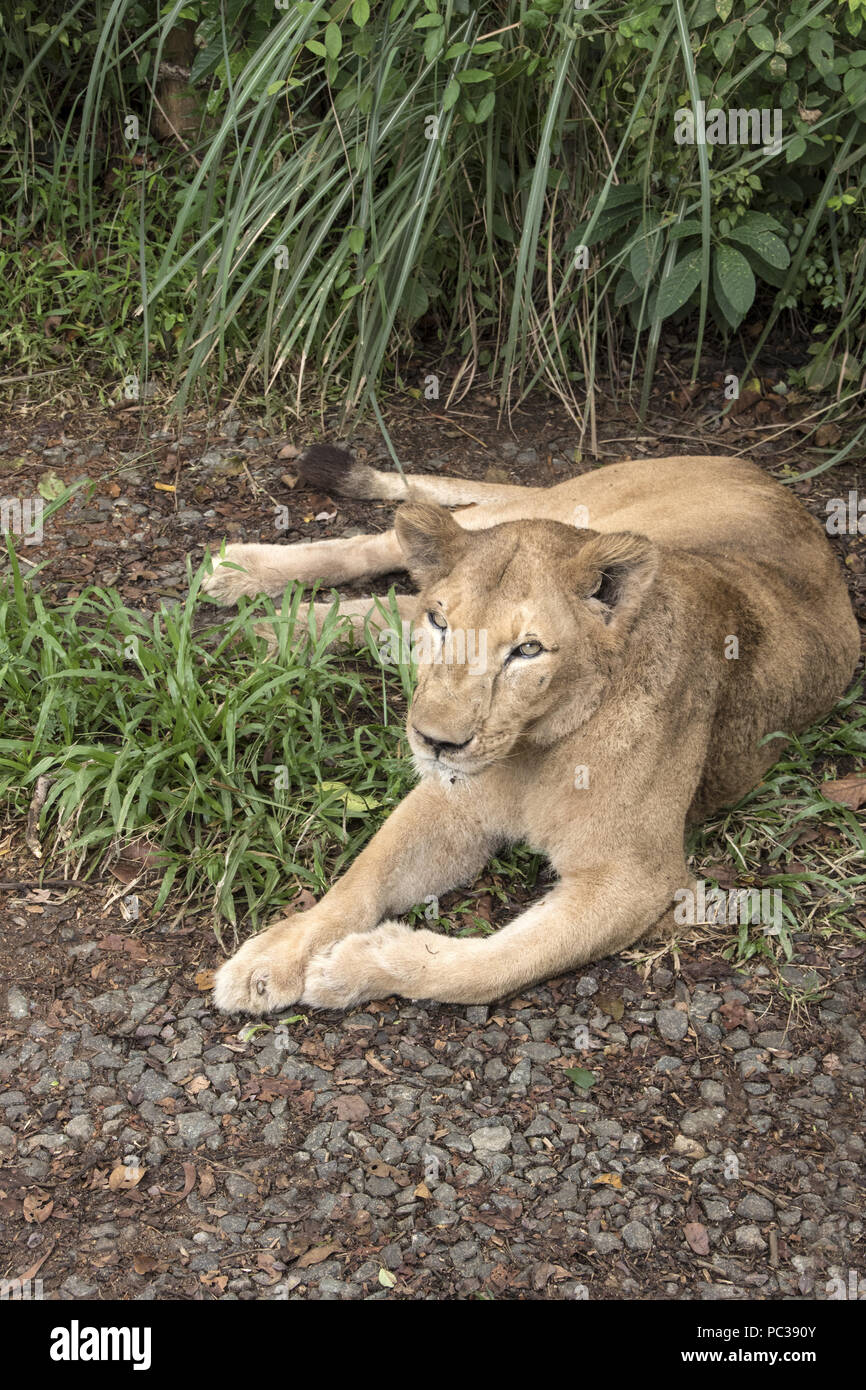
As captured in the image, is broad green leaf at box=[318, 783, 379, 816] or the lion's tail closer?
broad green leaf at box=[318, 783, 379, 816]

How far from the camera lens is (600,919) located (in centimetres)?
363

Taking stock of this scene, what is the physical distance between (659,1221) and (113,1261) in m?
1.21

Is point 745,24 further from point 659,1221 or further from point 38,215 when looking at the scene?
point 659,1221

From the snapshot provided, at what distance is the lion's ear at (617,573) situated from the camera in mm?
3416

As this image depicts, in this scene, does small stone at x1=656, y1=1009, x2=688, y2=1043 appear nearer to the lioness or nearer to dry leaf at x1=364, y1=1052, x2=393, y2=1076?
the lioness

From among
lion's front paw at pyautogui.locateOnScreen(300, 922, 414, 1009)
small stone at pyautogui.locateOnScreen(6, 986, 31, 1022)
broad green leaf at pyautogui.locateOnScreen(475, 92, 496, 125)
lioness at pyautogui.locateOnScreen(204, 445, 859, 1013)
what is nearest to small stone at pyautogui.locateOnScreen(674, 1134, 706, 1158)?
lioness at pyautogui.locateOnScreen(204, 445, 859, 1013)

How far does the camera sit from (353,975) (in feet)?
11.8

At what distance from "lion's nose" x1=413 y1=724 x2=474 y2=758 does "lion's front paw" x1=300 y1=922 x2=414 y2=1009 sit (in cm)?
63

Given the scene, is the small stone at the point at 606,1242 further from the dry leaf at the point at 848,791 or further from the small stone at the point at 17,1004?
the dry leaf at the point at 848,791

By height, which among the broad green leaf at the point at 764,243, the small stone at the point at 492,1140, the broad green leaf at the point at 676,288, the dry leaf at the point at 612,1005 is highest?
the broad green leaf at the point at 764,243

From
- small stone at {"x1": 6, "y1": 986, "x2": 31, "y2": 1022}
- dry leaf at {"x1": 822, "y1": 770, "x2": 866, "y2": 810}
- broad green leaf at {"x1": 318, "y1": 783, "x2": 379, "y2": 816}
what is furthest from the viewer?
dry leaf at {"x1": 822, "y1": 770, "x2": 866, "y2": 810}

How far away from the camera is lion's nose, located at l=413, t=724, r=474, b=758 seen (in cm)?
328

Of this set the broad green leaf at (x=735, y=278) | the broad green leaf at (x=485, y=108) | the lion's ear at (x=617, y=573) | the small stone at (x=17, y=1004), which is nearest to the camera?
the lion's ear at (x=617, y=573)

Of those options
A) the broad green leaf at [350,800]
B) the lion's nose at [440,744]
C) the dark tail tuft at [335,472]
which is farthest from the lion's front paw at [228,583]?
the lion's nose at [440,744]
